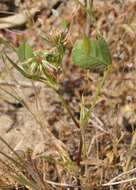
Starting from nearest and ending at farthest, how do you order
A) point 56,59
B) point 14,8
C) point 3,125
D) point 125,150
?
point 56,59 < point 125,150 < point 3,125 < point 14,8

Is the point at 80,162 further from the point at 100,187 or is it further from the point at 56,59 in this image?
the point at 56,59

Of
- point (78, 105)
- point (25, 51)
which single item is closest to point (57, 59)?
point (25, 51)

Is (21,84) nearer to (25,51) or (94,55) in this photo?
(25,51)

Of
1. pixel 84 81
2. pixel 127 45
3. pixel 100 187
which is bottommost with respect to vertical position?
pixel 100 187

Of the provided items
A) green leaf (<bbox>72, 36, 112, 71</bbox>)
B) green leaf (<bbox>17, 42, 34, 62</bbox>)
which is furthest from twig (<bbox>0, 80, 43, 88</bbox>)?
green leaf (<bbox>72, 36, 112, 71</bbox>)

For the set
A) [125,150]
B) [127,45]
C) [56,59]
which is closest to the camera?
[56,59]

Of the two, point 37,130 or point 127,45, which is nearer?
point 37,130

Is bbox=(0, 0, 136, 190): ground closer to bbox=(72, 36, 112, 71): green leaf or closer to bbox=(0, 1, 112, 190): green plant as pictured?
bbox=(0, 1, 112, 190): green plant

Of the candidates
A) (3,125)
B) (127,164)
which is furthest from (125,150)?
(3,125)
